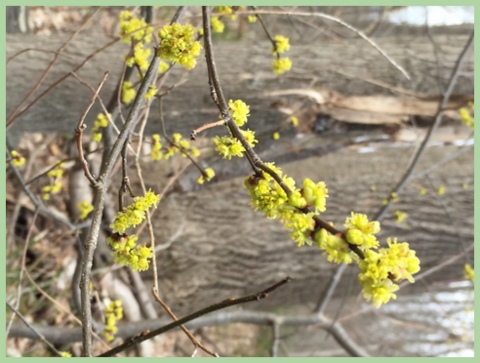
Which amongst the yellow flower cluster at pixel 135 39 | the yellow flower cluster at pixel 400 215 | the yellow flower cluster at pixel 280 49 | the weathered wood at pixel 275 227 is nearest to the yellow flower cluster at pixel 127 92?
the yellow flower cluster at pixel 135 39

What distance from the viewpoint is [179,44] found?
0.87m

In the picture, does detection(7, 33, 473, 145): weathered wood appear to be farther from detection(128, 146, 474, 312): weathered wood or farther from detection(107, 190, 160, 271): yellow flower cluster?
detection(107, 190, 160, 271): yellow flower cluster

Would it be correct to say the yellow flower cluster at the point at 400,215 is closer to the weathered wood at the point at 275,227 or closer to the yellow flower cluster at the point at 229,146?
the weathered wood at the point at 275,227

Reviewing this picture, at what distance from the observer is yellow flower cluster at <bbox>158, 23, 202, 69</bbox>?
2.87 ft

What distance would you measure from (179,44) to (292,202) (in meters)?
0.38

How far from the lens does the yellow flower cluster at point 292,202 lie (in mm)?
694

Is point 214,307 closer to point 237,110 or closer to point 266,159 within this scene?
point 237,110

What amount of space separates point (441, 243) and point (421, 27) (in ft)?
7.36

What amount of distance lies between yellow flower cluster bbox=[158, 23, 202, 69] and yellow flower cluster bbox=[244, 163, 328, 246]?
28 cm

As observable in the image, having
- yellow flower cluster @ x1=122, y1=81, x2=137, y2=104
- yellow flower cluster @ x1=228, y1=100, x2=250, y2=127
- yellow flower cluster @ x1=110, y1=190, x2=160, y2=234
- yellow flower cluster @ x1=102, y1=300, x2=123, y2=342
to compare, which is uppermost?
yellow flower cluster @ x1=228, y1=100, x2=250, y2=127

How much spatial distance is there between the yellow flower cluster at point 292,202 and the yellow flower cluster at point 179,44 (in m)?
0.28

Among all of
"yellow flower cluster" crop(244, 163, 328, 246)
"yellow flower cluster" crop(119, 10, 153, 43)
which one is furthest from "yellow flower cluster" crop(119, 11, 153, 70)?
"yellow flower cluster" crop(244, 163, 328, 246)

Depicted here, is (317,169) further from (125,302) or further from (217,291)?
(125,302)

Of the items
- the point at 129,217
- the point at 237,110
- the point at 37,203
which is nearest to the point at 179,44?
the point at 237,110
